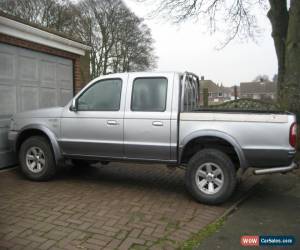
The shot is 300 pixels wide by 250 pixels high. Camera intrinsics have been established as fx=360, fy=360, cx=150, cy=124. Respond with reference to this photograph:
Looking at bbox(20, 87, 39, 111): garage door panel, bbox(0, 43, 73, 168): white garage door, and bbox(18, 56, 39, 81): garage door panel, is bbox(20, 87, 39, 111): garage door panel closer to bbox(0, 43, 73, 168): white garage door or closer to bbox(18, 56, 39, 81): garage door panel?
bbox(0, 43, 73, 168): white garage door

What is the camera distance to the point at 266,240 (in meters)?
4.18

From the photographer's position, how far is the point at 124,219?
4.80 m

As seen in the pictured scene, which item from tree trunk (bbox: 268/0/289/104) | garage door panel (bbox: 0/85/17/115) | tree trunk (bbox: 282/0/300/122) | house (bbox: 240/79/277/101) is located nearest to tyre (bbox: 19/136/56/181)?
garage door panel (bbox: 0/85/17/115)

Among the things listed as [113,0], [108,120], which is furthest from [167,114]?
[113,0]

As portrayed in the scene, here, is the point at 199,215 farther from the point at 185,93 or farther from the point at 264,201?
the point at 185,93

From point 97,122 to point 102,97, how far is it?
473 millimetres

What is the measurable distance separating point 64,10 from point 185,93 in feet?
79.7

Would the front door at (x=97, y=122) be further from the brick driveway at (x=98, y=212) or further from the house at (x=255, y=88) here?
the house at (x=255, y=88)

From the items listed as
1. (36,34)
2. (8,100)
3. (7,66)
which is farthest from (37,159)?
(36,34)

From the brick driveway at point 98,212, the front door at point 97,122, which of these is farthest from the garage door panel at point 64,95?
the front door at point 97,122

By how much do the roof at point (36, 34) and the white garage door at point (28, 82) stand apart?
295mm

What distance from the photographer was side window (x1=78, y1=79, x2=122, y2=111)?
624cm

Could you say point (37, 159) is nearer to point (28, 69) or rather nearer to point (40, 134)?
point (40, 134)

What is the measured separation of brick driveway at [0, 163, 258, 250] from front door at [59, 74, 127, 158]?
0.72m
